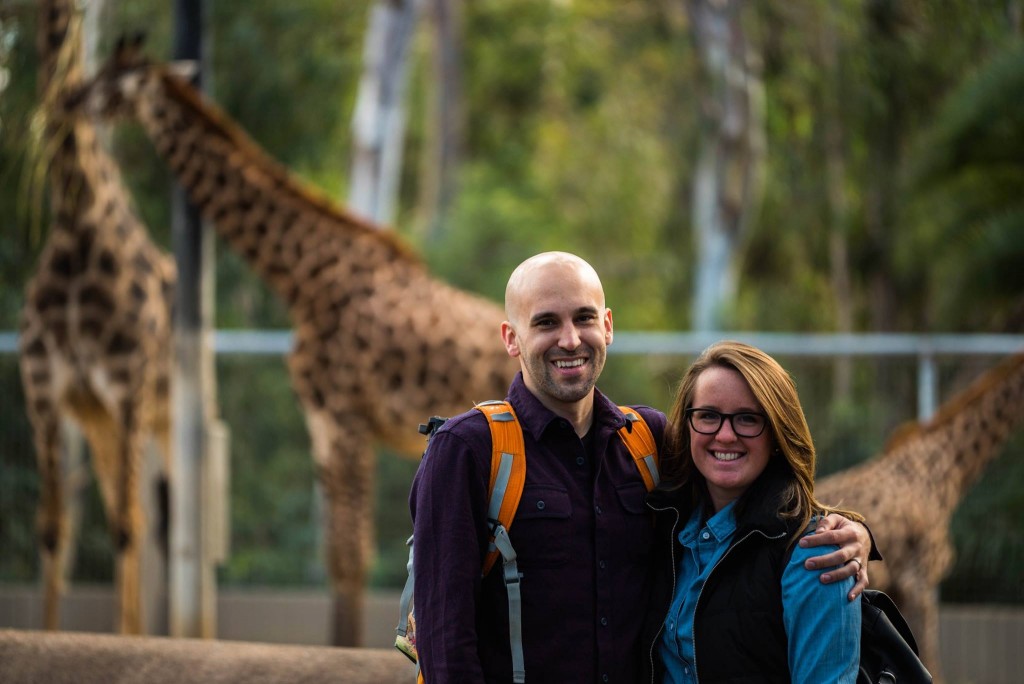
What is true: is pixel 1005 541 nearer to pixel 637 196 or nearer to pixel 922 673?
pixel 922 673

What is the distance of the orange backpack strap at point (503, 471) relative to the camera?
2.48 metres

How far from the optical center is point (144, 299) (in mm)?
5910

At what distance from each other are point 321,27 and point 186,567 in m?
9.27

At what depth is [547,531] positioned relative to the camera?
2.50 meters

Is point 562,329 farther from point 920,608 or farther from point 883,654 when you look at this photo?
point 920,608

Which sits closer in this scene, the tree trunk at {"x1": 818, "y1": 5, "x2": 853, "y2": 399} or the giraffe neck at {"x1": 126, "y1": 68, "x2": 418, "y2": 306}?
the giraffe neck at {"x1": 126, "y1": 68, "x2": 418, "y2": 306}

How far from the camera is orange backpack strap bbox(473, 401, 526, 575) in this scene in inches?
97.6

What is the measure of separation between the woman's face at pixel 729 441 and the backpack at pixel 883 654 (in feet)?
1.17

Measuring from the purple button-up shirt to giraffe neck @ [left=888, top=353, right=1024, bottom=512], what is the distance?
3626mm

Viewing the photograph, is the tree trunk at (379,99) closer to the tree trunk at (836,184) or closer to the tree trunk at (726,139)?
the tree trunk at (726,139)

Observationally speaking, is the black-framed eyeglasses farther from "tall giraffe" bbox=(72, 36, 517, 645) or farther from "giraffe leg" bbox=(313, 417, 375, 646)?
"giraffe leg" bbox=(313, 417, 375, 646)

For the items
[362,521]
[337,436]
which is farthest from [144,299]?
[362,521]

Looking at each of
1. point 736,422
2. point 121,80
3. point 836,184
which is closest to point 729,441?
point 736,422

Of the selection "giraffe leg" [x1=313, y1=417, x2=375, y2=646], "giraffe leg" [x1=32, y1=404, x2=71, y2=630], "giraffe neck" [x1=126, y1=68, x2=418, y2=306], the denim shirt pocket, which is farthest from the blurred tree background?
the denim shirt pocket
